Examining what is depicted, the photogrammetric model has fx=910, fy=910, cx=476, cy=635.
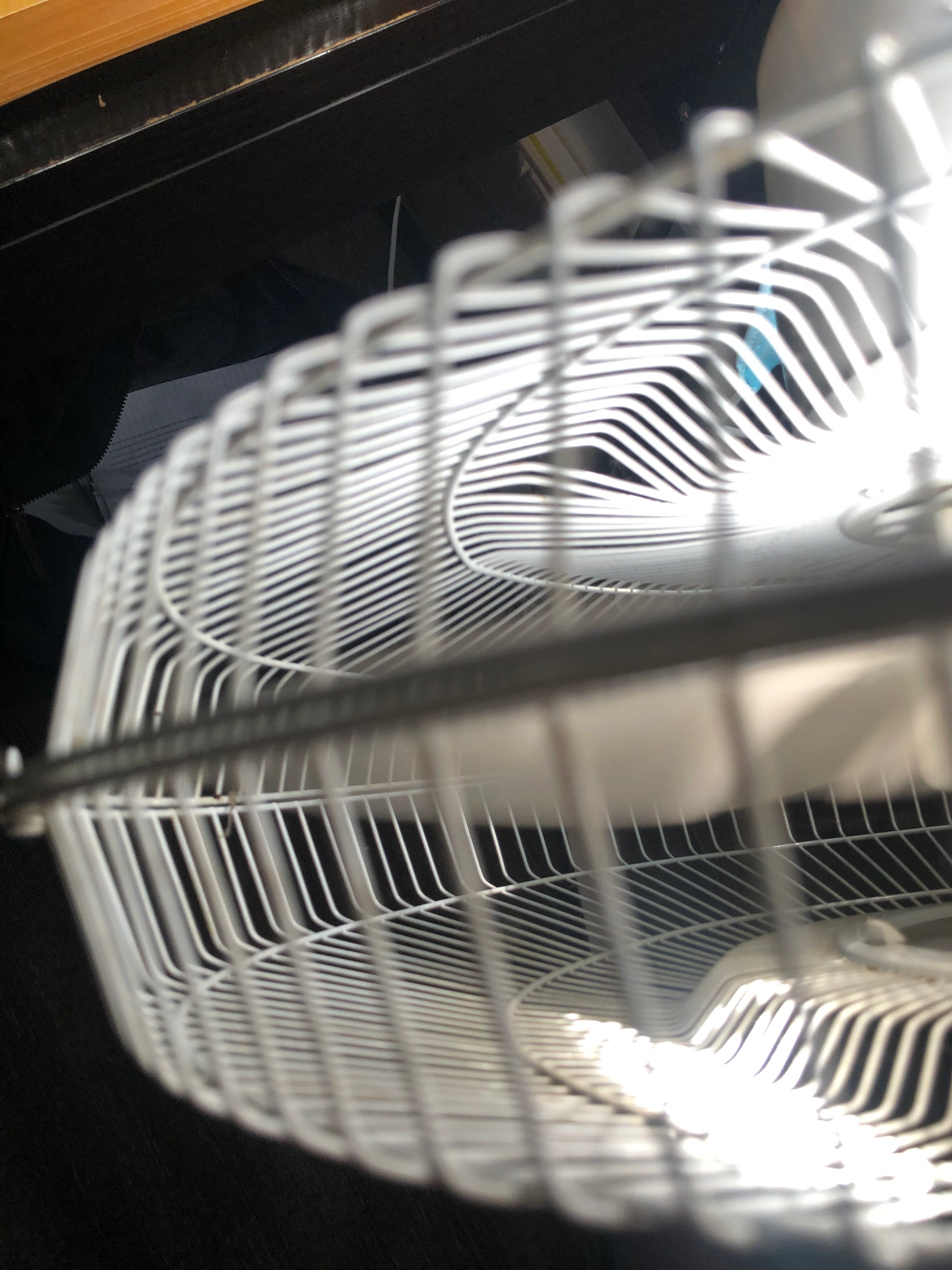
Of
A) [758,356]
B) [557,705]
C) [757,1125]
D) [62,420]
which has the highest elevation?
[62,420]

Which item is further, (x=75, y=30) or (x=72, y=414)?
(x=72, y=414)

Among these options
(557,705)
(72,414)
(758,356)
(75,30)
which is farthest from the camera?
(72,414)

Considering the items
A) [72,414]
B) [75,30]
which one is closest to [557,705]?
[75,30]

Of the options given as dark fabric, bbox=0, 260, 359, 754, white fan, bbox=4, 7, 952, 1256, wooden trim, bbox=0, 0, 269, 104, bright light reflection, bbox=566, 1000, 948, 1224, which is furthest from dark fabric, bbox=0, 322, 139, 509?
bright light reflection, bbox=566, 1000, 948, 1224

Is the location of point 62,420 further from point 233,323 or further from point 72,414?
point 233,323

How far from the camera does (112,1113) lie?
1013 mm

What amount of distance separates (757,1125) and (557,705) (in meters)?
0.21

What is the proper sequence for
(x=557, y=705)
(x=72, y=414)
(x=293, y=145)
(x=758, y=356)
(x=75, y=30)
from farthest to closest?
(x=72, y=414) < (x=758, y=356) < (x=293, y=145) < (x=75, y=30) < (x=557, y=705)

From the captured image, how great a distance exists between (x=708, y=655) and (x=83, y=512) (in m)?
1.16

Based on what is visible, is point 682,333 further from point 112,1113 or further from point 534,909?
point 112,1113

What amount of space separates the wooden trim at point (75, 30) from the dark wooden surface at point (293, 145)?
0.02 metres

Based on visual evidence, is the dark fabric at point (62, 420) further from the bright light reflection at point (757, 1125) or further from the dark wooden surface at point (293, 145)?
the bright light reflection at point (757, 1125)

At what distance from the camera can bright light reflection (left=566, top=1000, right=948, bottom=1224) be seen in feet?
0.96

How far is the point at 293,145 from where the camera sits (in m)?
0.85
